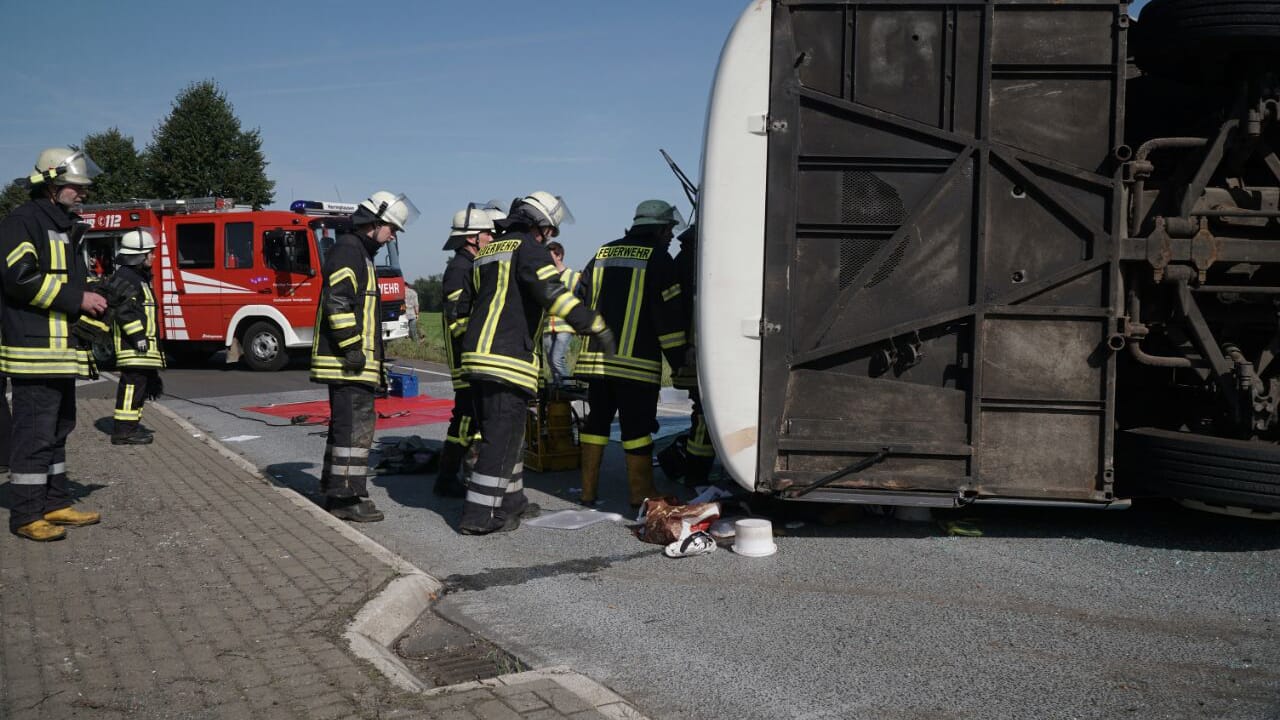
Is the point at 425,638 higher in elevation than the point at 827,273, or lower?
lower

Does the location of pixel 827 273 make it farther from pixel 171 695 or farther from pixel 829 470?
pixel 171 695

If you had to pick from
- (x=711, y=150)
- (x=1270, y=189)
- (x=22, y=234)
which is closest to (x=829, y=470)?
(x=711, y=150)

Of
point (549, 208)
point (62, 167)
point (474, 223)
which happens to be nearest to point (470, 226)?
point (474, 223)

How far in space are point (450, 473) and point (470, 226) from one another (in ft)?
7.08

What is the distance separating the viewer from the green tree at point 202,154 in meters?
39.5

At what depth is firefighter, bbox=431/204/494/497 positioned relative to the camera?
730 centimetres

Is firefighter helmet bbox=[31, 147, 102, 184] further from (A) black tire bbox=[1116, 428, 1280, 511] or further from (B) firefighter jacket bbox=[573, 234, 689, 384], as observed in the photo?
(A) black tire bbox=[1116, 428, 1280, 511]

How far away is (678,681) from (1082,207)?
129 inches

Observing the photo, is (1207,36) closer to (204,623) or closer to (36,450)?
(204,623)

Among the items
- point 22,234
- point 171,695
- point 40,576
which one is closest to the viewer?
point 171,695

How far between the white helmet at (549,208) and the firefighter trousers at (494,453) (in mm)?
1091

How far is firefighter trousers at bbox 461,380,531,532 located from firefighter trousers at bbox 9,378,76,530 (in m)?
2.30

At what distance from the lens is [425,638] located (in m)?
4.40

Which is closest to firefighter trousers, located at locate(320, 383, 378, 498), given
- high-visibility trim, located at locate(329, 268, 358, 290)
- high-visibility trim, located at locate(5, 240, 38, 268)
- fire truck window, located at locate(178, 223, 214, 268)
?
high-visibility trim, located at locate(329, 268, 358, 290)
